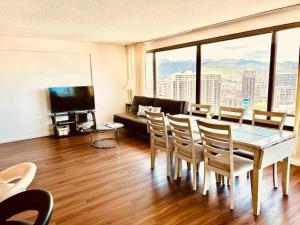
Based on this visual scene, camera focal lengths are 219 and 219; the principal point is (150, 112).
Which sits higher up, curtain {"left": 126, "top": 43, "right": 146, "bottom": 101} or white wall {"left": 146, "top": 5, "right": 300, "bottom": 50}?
white wall {"left": 146, "top": 5, "right": 300, "bottom": 50}

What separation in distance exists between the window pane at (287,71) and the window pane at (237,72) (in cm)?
18

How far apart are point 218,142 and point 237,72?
2.41 m

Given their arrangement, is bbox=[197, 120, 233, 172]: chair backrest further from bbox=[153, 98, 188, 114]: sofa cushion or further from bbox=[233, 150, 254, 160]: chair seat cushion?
bbox=[153, 98, 188, 114]: sofa cushion

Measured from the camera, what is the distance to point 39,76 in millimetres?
5371

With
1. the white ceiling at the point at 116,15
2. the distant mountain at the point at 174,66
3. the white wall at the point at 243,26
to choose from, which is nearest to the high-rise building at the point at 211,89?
the distant mountain at the point at 174,66

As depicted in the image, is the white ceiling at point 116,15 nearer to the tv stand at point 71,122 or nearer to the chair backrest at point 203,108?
the chair backrest at point 203,108

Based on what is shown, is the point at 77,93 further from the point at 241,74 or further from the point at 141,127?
the point at 241,74

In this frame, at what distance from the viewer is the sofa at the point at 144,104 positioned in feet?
15.5

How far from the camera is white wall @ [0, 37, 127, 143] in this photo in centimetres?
502

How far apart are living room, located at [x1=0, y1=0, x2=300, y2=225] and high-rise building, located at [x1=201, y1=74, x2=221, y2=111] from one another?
0.03m

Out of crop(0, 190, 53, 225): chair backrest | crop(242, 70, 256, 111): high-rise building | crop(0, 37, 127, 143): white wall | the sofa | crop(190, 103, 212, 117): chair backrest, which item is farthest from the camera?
crop(0, 37, 127, 143): white wall

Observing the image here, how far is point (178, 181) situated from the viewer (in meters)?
3.03

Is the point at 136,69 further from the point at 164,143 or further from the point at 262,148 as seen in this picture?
the point at 262,148

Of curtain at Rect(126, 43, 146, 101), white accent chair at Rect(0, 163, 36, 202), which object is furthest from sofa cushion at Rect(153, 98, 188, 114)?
white accent chair at Rect(0, 163, 36, 202)
